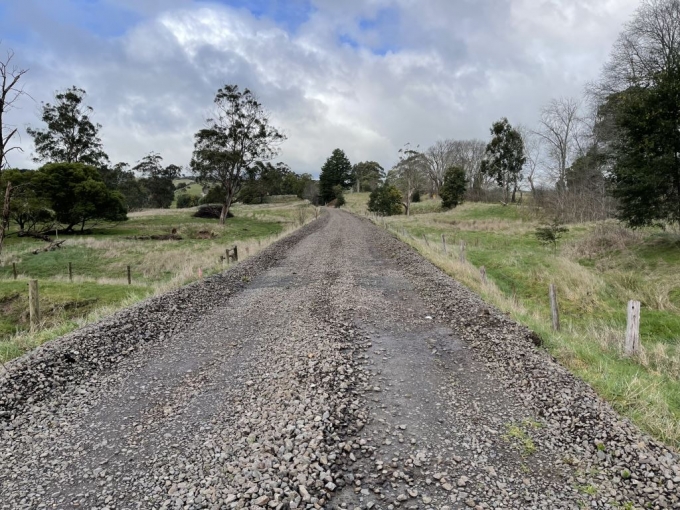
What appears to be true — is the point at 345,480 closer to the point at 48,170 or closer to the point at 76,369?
the point at 76,369

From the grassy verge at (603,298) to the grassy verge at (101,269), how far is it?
9417mm

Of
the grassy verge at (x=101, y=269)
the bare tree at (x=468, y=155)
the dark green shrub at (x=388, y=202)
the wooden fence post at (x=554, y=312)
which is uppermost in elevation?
the bare tree at (x=468, y=155)

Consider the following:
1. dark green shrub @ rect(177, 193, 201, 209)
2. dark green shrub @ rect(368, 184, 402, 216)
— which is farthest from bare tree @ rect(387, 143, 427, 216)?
dark green shrub @ rect(177, 193, 201, 209)

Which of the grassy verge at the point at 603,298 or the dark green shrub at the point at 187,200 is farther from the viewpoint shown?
the dark green shrub at the point at 187,200

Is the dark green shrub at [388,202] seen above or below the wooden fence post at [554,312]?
above

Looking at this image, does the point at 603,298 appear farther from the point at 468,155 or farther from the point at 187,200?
the point at 187,200

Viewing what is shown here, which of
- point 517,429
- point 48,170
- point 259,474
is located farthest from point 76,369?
point 48,170

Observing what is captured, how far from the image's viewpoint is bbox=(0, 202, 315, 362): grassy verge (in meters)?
11.1

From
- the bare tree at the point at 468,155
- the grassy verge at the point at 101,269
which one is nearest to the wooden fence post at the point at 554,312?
the grassy verge at the point at 101,269

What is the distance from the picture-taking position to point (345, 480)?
367cm

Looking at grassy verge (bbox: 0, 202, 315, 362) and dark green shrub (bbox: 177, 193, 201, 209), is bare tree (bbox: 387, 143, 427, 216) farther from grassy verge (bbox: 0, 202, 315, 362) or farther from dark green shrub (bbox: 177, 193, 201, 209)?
dark green shrub (bbox: 177, 193, 201, 209)

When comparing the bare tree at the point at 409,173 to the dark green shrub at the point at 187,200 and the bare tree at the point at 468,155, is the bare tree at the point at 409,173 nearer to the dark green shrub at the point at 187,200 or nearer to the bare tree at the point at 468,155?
the bare tree at the point at 468,155

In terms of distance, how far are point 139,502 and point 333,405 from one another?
2.21 metres

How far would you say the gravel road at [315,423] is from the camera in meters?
3.51
